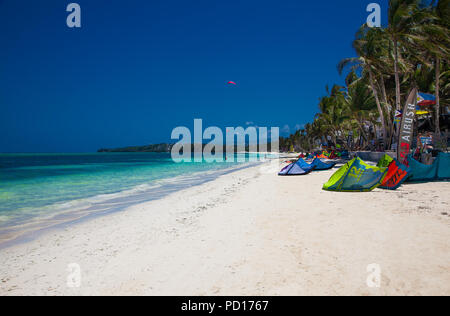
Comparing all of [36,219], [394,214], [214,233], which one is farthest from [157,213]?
[394,214]

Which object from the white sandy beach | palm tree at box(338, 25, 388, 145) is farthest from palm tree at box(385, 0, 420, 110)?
the white sandy beach

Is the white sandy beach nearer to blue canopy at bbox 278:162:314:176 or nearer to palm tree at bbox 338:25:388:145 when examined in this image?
blue canopy at bbox 278:162:314:176

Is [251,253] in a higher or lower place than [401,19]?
lower

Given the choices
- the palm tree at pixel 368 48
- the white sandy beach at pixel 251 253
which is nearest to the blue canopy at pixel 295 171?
the white sandy beach at pixel 251 253

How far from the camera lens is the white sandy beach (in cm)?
261

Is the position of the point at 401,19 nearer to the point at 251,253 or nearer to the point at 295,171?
the point at 295,171

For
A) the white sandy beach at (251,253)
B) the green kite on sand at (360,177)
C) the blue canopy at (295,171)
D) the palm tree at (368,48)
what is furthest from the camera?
the palm tree at (368,48)

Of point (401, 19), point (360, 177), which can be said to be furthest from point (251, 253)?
point (401, 19)

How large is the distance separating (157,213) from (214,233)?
8.75 ft

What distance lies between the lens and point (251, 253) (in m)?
3.44

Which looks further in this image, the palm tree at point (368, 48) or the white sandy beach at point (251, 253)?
the palm tree at point (368, 48)

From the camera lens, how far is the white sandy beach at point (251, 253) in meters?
2.61

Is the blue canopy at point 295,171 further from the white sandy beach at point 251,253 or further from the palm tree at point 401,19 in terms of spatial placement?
the palm tree at point 401,19

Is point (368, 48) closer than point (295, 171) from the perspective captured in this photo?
No
